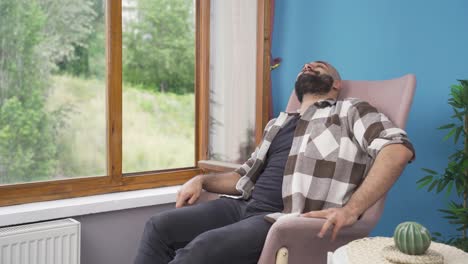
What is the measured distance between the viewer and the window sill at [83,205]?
2.13 m

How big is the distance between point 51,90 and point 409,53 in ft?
5.12

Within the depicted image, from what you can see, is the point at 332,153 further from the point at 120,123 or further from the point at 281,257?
the point at 120,123

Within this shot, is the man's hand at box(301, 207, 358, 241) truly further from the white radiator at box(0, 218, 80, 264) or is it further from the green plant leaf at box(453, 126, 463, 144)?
the white radiator at box(0, 218, 80, 264)

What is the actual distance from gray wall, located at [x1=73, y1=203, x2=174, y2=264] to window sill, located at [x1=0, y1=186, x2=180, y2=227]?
5cm

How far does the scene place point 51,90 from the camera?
2365 mm

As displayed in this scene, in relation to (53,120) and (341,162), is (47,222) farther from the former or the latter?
(341,162)

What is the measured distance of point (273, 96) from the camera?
9.89 ft

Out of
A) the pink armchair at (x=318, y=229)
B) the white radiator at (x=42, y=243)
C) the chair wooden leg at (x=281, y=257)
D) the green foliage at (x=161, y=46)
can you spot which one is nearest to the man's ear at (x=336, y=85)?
the pink armchair at (x=318, y=229)

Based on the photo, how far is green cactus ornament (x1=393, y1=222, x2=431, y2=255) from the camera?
1.23m

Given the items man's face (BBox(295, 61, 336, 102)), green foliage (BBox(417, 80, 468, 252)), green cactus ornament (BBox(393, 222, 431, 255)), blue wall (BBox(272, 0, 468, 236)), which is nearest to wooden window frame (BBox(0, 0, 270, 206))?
blue wall (BBox(272, 0, 468, 236))

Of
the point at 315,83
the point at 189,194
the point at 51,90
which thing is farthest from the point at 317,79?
the point at 51,90

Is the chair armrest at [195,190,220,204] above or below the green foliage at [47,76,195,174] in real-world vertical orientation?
below

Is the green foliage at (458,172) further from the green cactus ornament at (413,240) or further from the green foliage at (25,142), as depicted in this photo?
the green foliage at (25,142)

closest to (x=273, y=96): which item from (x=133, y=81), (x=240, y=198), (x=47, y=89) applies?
(x=133, y=81)
